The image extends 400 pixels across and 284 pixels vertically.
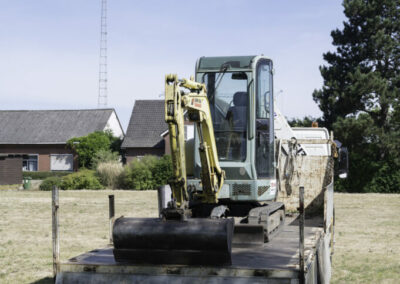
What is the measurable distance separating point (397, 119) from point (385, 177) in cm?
359

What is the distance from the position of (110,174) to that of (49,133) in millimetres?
17903

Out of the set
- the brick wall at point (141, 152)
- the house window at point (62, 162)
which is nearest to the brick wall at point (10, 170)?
the house window at point (62, 162)

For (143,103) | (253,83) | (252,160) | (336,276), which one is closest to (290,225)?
(336,276)

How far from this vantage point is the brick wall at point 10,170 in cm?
4562

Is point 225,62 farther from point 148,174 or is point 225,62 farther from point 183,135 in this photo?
point 148,174

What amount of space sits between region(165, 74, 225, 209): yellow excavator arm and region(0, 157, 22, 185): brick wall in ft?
130

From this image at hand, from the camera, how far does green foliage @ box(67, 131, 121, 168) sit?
1939 inches

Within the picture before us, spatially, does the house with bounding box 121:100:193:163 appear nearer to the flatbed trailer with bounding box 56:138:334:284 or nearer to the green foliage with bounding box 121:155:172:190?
the green foliage with bounding box 121:155:172:190

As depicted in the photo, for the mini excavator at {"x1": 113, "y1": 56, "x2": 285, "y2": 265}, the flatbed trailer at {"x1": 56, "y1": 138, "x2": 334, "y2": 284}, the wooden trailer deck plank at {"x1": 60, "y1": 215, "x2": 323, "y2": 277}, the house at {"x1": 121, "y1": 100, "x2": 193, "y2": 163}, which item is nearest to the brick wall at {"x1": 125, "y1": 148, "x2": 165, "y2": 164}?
the house at {"x1": 121, "y1": 100, "x2": 193, "y2": 163}

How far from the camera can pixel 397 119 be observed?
32.4 meters

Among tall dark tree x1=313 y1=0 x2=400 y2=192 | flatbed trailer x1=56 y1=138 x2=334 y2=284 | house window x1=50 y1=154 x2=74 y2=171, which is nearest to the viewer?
flatbed trailer x1=56 y1=138 x2=334 y2=284

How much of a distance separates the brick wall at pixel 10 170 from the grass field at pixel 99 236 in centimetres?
1931

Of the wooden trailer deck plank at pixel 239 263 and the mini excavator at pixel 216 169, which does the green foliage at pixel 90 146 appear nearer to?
the mini excavator at pixel 216 169

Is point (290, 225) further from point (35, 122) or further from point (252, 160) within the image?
point (35, 122)
